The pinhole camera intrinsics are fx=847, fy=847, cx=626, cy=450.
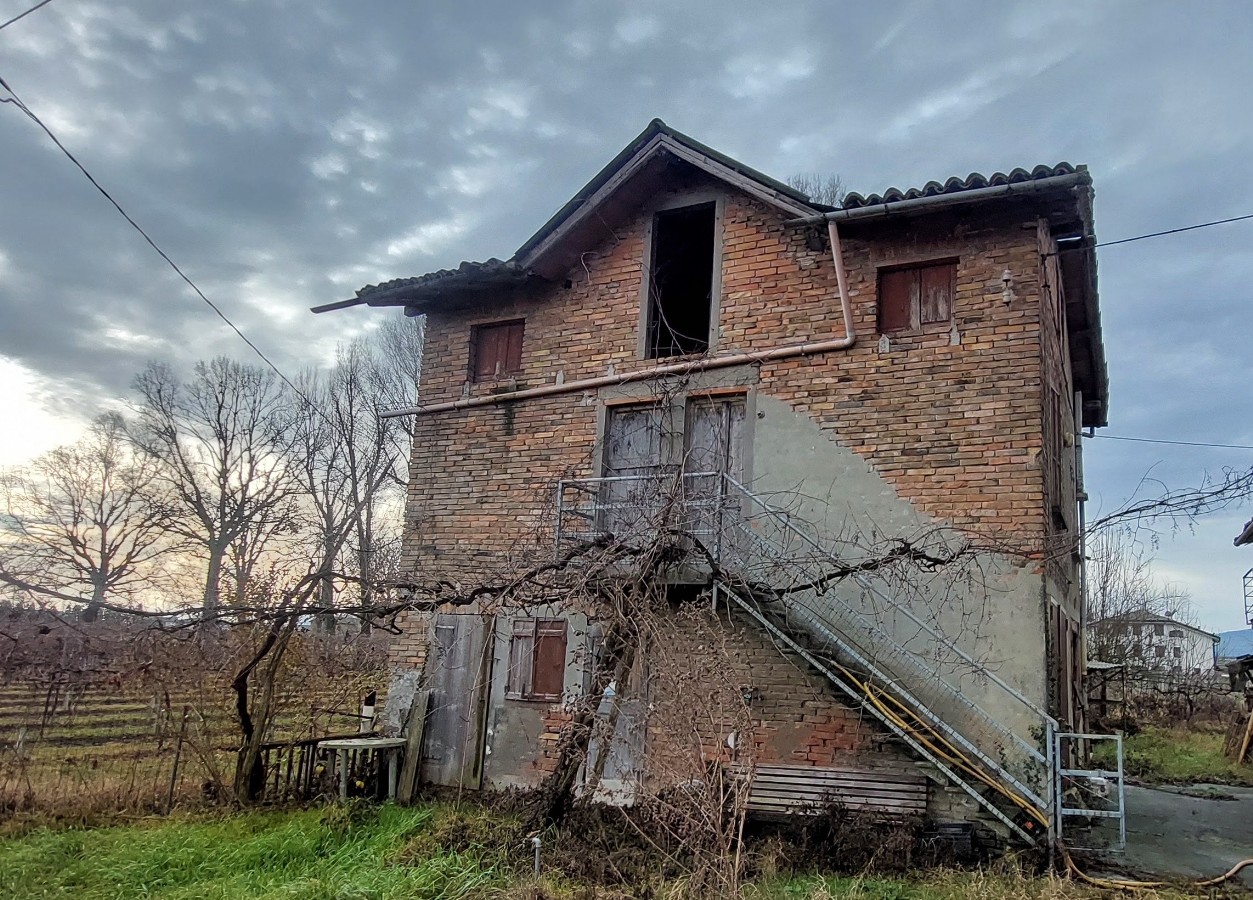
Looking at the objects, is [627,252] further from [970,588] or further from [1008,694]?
[1008,694]

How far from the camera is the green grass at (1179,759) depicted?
1545 centimetres

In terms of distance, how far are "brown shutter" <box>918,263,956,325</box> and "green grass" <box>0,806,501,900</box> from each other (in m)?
7.24

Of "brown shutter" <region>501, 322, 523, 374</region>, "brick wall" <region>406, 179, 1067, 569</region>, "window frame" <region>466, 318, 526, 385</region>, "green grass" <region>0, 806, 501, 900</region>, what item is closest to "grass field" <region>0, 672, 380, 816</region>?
"green grass" <region>0, 806, 501, 900</region>

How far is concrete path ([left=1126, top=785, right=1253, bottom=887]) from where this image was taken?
8.16 metres

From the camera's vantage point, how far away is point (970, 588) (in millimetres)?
8672

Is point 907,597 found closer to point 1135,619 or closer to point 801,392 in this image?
point 801,392

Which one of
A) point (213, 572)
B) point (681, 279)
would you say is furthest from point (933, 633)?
point (213, 572)

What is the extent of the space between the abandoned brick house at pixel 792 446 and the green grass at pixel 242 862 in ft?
6.57

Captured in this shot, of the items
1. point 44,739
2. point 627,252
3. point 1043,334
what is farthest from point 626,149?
point 44,739

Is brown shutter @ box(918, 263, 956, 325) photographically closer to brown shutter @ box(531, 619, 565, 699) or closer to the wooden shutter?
brown shutter @ box(531, 619, 565, 699)

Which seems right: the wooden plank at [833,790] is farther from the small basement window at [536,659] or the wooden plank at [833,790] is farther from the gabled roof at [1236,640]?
the gabled roof at [1236,640]

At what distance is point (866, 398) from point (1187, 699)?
21364 millimetres

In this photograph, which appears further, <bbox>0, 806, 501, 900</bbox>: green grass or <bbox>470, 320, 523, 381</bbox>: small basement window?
<bbox>470, 320, 523, 381</bbox>: small basement window

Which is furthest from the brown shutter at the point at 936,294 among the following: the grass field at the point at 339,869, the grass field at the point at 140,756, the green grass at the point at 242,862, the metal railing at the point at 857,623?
the grass field at the point at 140,756
